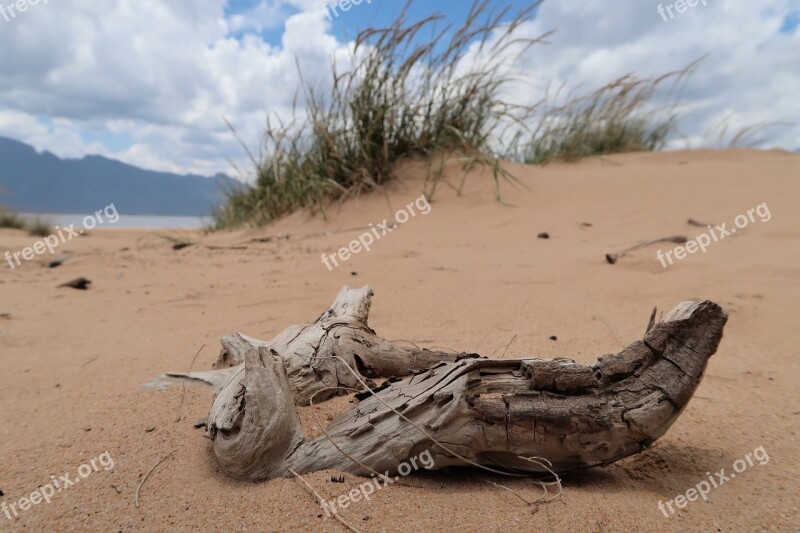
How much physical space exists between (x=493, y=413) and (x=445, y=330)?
1.19 meters

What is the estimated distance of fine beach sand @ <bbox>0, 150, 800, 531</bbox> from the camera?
1.08 meters

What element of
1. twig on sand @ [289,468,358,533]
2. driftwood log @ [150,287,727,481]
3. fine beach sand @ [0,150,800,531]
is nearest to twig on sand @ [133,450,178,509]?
fine beach sand @ [0,150,800,531]

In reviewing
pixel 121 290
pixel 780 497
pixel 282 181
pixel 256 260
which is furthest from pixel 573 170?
pixel 780 497

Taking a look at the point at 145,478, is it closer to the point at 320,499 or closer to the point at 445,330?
the point at 320,499

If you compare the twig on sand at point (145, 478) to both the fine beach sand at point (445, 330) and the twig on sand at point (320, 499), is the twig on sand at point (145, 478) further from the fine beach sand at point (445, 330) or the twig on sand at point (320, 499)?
the twig on sand at point (320, 499)

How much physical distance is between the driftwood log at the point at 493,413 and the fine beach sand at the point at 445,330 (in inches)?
2.8

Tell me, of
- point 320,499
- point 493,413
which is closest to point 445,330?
point 493,413

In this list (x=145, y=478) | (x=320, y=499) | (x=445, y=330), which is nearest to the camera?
(x=320, y=499)

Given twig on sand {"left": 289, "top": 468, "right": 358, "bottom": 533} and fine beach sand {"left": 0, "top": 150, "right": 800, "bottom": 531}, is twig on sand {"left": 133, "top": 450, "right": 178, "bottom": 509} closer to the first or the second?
fine beach sand {"left": 0, "top": 150, "right": 800, "bottom": 531}

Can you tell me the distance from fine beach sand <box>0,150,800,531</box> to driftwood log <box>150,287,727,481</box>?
7cm

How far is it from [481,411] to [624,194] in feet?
15.3

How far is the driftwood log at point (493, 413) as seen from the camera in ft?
3.71

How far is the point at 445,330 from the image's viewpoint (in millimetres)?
2322

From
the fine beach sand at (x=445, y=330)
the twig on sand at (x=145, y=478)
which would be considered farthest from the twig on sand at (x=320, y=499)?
the twig on sand at (x=145, y=478)
